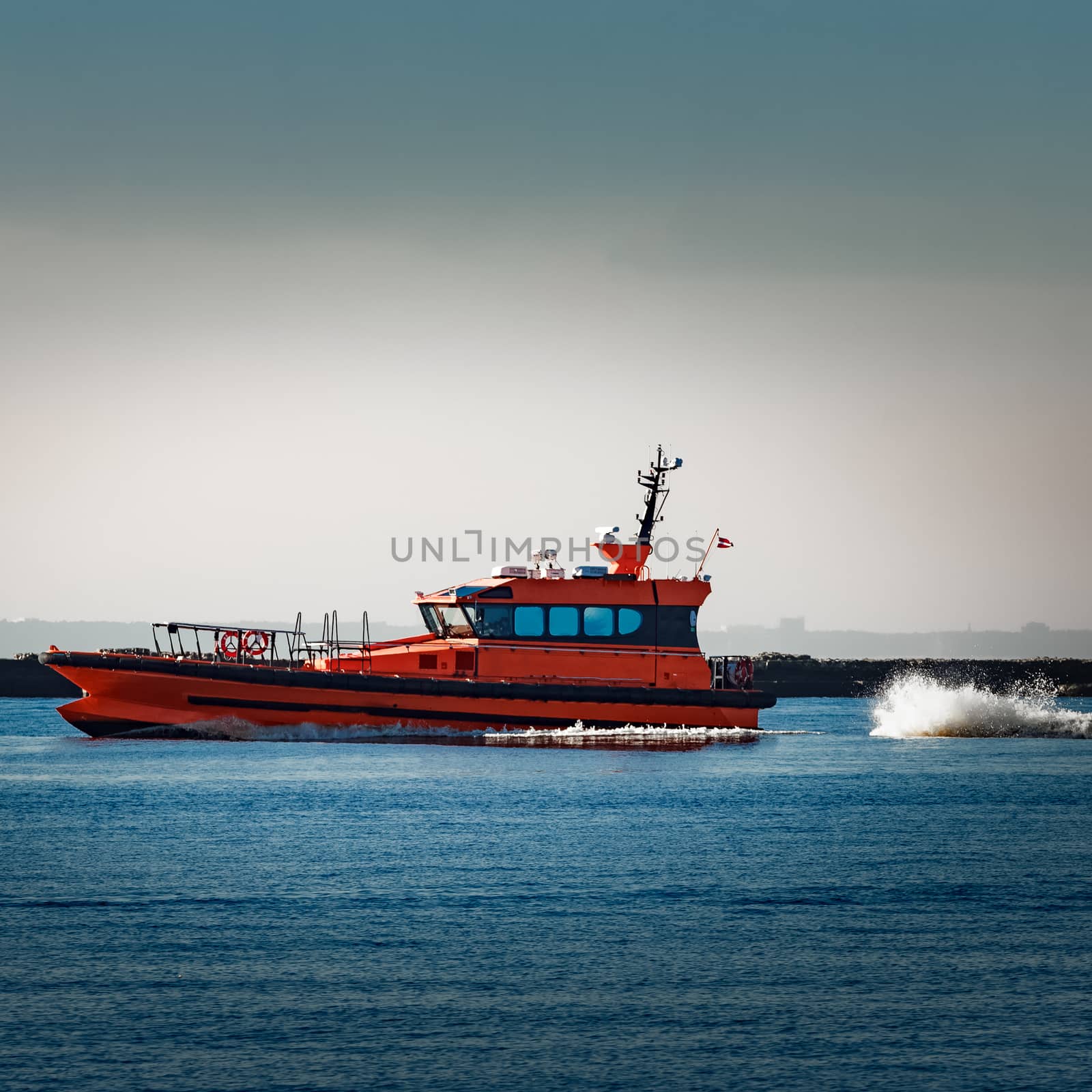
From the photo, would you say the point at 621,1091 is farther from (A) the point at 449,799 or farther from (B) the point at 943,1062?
(A) the point at 449,799

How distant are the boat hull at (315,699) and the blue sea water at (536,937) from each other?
20.4ft

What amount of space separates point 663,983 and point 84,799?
1429cm

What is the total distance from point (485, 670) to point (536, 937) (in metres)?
19.9

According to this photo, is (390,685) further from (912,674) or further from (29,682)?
(912,674)

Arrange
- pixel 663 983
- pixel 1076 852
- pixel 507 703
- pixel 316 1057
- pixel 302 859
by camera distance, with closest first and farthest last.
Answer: pixel 316 1057 → pixel 663 983 → pixel 302 859 → pixel 1076 852 → pixel 507 703

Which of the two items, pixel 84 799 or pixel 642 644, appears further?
pixel 642 644

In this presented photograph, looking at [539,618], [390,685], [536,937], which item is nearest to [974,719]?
[539,618]

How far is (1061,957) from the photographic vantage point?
38.7 ft

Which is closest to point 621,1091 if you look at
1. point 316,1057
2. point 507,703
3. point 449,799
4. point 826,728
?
point 316,1057

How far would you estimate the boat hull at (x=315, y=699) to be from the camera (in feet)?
101

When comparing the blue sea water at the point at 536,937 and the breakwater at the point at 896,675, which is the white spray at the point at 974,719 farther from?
the breakwater at the point at 896,675

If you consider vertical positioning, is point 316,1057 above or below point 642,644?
below

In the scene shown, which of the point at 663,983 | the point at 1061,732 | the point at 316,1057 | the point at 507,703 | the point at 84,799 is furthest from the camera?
the point at 1061,732

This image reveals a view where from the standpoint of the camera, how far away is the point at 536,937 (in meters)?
12.4
